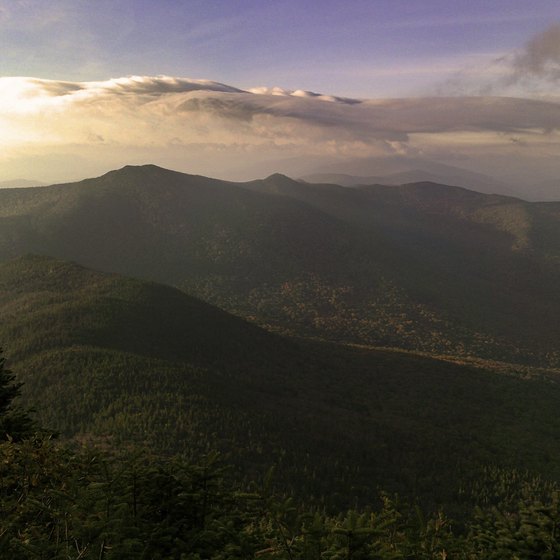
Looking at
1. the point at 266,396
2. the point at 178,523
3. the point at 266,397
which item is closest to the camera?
the point at 178,523

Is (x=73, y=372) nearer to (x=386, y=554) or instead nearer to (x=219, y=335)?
(x=219, y=335)

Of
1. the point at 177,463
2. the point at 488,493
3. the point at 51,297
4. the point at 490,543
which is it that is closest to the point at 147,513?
the point at 177,463

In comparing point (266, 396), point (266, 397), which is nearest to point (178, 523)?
point (266, 397)

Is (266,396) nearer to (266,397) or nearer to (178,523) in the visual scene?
(266,397)

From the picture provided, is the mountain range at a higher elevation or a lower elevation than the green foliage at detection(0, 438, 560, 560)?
lower

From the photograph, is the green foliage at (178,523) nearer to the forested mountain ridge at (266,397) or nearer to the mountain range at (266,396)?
the mountain range at (266,396)

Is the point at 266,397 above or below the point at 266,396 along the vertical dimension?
above

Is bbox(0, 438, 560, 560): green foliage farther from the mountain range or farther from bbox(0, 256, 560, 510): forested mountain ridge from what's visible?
bbox(0, 256, 560, 510): forested mountain ridge

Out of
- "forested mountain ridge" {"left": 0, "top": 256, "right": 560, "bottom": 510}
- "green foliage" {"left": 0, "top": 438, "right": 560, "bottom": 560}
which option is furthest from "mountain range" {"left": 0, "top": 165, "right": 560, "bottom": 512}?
"green foliage" {"left": 0, "top": 438, "right": 560, "bottom": 560}
